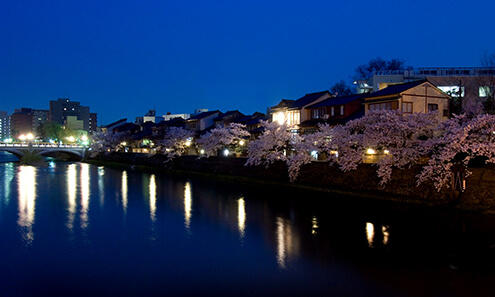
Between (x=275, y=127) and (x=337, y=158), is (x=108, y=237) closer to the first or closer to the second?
(x=337, y=158)

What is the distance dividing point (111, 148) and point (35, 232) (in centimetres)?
5861

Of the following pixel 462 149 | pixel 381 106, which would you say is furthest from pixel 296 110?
pixel 462 149

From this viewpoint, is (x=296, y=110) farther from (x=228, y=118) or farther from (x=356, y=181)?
(x=228, y=118)

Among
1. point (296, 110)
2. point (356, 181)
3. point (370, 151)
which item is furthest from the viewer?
point (296, 110)

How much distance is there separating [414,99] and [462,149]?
11458mm

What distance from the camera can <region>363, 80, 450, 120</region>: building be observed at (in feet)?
97.2

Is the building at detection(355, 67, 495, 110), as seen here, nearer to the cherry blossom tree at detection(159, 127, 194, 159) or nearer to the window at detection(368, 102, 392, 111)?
the window at detection(368, 102, 392, 111)

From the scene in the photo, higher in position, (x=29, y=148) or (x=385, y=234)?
(x=29, y=148)

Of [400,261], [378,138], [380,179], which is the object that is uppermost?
[378,138]

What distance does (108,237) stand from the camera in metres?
16.5

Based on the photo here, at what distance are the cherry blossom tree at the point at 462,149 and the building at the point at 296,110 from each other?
59.6 feet

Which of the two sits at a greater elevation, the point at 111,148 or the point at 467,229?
the point at 111,148

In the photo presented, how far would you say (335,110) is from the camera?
36906 mm

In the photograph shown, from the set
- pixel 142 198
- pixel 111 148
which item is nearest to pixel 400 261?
pixel 142 198
